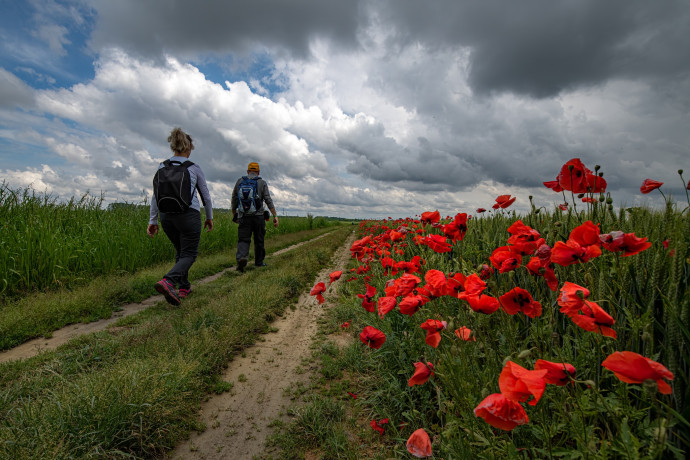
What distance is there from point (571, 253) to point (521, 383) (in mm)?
593

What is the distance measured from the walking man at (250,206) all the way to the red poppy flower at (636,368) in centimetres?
636

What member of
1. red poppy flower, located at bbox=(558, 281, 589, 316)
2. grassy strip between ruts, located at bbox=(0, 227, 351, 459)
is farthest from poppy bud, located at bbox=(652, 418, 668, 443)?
grassy strip between ruts, located at bbox=(0, 227, 351, 459)

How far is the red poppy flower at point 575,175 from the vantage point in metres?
1.59

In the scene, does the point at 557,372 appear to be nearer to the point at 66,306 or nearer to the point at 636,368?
the point at 636,368

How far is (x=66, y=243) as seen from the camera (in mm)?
5406

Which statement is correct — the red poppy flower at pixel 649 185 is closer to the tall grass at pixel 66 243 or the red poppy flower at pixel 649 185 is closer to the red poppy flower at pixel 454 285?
the red poppy flower at pixel 454 285

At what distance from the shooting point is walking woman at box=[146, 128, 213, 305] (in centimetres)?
435

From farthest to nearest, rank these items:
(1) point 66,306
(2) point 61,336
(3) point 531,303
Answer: (1) point 66,306 → (2) point 61,336 → (3) point 531,303

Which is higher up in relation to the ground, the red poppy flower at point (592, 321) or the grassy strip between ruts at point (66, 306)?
the red poppy flower at point (592, 321)

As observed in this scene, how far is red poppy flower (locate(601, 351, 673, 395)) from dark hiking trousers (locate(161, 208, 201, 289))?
469 cm

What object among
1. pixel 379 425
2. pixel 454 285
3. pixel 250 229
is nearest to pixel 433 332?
pixel 454 285

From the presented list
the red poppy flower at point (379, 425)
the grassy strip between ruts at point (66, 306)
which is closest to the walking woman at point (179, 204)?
the grassy strip between ruts at point (66, 306)

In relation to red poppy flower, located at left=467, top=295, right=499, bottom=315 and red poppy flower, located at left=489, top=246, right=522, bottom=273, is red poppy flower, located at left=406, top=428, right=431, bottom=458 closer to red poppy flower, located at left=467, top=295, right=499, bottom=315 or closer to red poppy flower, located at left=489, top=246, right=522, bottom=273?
red poppy flower, located at left=467, top=295, right=499, bottom=315

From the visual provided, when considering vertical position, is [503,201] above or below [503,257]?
above
